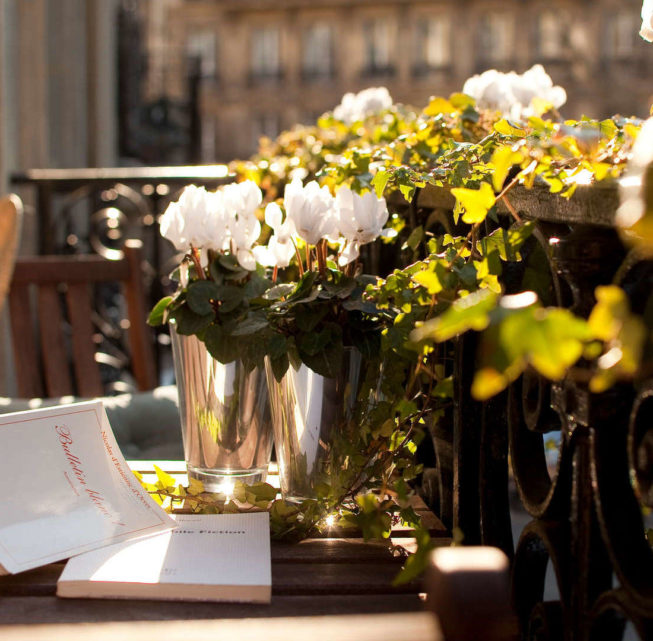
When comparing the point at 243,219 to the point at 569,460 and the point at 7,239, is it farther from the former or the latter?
the point at 7,239

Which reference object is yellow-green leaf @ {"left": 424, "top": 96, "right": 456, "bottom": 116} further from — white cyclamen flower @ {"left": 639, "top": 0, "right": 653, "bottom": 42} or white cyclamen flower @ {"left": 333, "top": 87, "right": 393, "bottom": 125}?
white cyclamen flower @ {"left": 333, "top": 87, "right": 393, "bottom": 125}

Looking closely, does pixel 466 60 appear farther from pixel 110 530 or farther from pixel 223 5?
pixel 110 530

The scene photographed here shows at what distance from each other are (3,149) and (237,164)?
6.98 feet

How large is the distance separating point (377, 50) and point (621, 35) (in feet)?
26.5

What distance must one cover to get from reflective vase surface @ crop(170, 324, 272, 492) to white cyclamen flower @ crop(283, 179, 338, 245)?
17 centimetres

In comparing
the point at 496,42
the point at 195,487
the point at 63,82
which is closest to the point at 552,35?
the point at 496,42

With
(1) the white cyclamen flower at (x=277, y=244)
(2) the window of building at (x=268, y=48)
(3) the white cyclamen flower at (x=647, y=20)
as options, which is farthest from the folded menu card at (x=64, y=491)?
(2) the window of building at (x=268, y=48)

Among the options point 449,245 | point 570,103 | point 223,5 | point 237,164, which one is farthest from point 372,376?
point 223,5

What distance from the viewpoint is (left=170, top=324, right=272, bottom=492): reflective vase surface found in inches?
41.4

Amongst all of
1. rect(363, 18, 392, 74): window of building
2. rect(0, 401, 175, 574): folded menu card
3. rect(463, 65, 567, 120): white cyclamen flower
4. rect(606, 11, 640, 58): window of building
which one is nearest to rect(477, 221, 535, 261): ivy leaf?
rect(0, 401, 175, 574): folded menu card

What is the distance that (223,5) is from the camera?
35625mm

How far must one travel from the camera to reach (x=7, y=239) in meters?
2.18

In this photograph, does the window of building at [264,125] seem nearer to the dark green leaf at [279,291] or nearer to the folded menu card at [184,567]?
the dark green leaf at [279,291]

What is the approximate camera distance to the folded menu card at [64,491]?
2.79 ft
